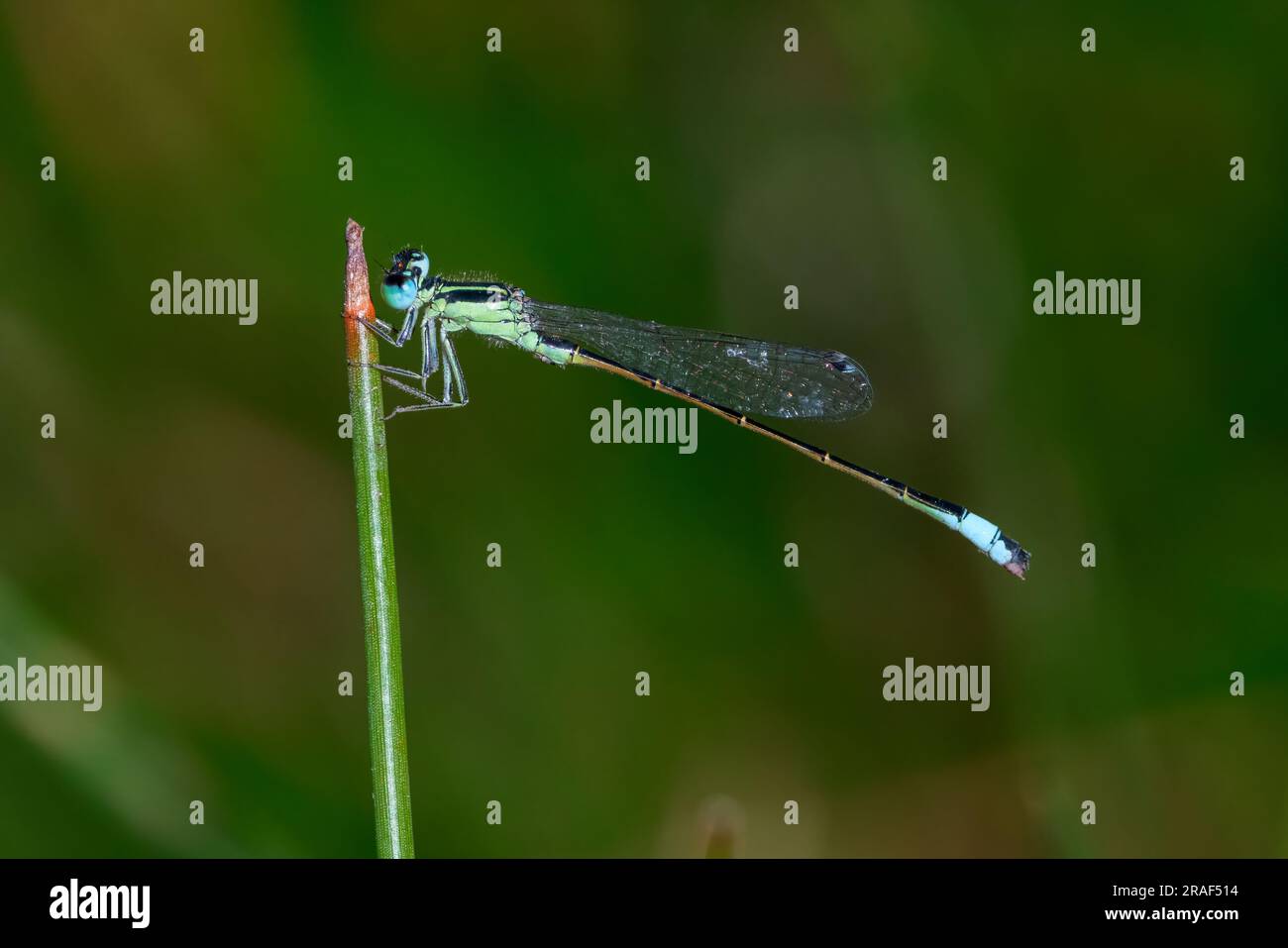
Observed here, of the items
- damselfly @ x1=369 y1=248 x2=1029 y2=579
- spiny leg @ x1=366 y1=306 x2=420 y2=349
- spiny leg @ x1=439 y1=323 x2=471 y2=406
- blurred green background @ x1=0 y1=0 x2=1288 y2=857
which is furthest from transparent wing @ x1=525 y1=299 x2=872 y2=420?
spiny leg @ x1=366 y1=306 x2=420 y2=349

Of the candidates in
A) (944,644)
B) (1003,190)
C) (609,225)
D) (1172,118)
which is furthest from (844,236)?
(944,644)

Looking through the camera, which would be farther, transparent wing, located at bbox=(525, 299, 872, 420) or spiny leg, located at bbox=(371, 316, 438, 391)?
transparent wing, located at bbox=(525, 299, 872, 420)

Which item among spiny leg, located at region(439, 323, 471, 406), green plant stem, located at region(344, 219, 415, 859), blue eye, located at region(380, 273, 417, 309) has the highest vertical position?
blue eye, located at region(380, 273, 417, 309)

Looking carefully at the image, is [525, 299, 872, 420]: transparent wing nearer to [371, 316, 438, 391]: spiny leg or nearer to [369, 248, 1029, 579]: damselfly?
[369, 248, 1029, 579]: damselfly

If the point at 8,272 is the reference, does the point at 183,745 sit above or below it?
below

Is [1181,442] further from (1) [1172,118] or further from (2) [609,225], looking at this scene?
(2) [609,225]

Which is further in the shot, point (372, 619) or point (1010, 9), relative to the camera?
point (1010, 9)
